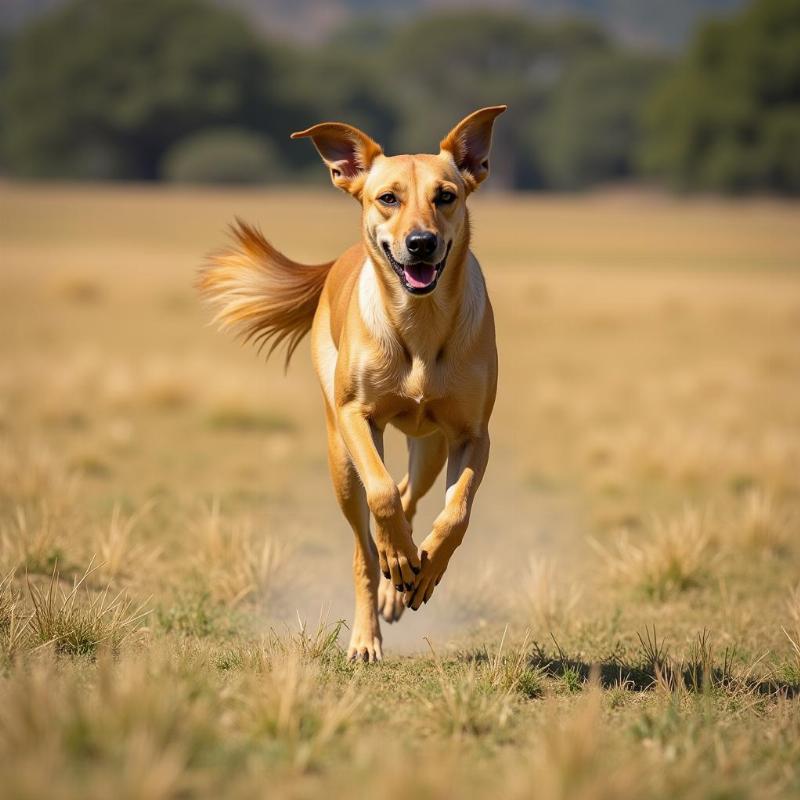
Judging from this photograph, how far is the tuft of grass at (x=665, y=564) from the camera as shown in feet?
22.6

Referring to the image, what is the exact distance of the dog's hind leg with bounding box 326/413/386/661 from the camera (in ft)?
17.9

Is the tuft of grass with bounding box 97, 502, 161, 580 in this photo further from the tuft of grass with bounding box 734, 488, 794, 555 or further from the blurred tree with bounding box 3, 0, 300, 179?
the blurred tree with bounding box 3, 0, 300, 179

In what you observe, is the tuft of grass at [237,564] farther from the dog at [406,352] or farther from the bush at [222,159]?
the bush at [222,159]

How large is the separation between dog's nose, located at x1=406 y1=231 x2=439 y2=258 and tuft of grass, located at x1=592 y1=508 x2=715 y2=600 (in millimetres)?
2569

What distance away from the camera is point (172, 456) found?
10.7 metres

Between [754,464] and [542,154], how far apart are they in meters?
62.3

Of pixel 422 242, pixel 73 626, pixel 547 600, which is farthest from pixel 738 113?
pixel 73 626

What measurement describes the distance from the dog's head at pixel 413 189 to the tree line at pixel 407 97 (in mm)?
46814

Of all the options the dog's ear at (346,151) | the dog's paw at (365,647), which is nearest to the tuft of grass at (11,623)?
the dog's paw at (365,647)

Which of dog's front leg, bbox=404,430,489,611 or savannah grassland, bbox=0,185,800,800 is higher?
dog's front leg, bbox=404,430,489,611

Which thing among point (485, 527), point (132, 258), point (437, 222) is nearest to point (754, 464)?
point (485, 527)

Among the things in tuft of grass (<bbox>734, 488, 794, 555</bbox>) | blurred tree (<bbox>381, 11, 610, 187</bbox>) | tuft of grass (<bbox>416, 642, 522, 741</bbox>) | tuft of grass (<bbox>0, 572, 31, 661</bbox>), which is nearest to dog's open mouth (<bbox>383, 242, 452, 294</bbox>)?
tuft of grass (<bbox>416, 642, 522, 741</bbox>)

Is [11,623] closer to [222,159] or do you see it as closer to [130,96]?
[222,159]

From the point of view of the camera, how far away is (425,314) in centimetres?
511
